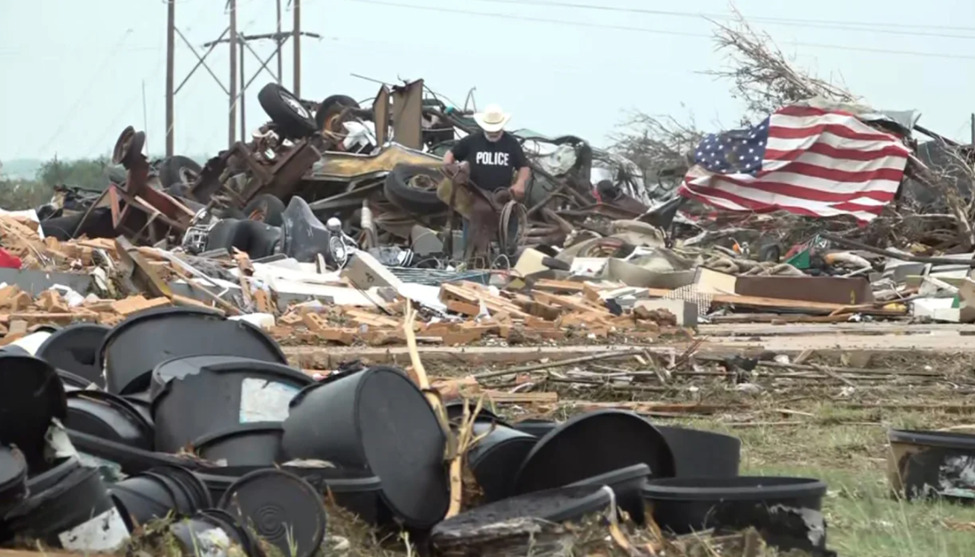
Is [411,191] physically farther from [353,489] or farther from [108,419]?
[353,489]

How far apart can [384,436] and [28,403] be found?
3.12 ft

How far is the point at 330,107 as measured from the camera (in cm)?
2389

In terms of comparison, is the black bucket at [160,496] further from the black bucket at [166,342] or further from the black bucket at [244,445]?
the black bucket at [166,342]

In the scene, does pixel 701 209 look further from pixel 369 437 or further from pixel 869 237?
pixel 369 437

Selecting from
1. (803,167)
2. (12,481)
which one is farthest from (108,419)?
(803,167)

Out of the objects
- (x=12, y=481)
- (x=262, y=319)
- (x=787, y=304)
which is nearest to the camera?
(x=12, y=481)

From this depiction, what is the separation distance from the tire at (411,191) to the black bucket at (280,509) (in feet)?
50.9

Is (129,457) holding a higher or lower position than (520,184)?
higher

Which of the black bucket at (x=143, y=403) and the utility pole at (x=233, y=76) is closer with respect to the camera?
the black bucket at (x=143, y=403)

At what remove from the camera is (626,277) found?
14.6 metres

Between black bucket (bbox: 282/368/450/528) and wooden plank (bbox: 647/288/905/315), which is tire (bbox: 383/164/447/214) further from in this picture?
black bucket (bbox: 282/368/450/528)

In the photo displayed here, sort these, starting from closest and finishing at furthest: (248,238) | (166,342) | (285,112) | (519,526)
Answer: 1. (519,526)
2. (166,342)
3. (248,238)
4. (285,112)

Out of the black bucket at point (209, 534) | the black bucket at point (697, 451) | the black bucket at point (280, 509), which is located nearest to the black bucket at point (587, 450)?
the black bucket at point (697, 451)

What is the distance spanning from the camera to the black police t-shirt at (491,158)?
1558cm
